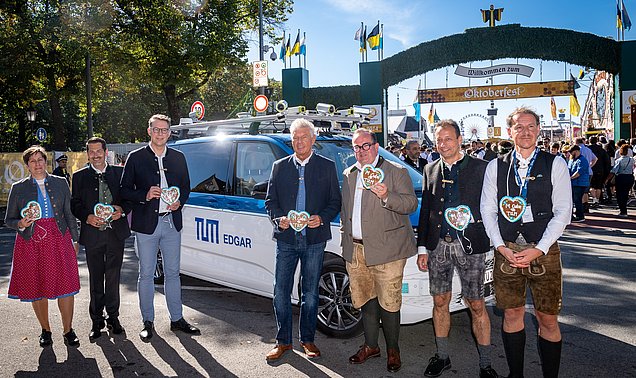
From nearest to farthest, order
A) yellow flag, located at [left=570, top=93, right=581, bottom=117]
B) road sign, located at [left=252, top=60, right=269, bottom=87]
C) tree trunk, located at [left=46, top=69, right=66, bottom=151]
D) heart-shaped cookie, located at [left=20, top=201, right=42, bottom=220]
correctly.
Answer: heart-shaped cookie, located at [left=20, top=201, right=42, bottom=220] < road sign, located at [left=252, top=60, right=269, bottom=87] < yellow flag, located at [left=570, top=93, right=581, bottom=117] < tree trunk, located at [left=46, top=69, right=66, bottom=151]

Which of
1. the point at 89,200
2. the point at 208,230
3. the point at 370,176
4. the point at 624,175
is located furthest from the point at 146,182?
the point at 624,175

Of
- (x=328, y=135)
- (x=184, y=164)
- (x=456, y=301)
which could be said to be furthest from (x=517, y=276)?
(x=184, y=164)

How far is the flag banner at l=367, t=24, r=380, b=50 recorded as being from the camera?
24.8 m

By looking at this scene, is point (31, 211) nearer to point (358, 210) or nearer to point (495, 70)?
point (358, 210)

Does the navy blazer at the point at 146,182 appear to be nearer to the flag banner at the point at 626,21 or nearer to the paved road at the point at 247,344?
the paved road at the point at 247,344

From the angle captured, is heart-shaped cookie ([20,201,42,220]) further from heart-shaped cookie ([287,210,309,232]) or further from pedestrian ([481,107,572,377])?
pedestrian ([481,107,572,377])

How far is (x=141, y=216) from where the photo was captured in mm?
5020

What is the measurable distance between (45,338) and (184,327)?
1.24m

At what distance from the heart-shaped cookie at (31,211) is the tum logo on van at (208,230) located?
1758 mm

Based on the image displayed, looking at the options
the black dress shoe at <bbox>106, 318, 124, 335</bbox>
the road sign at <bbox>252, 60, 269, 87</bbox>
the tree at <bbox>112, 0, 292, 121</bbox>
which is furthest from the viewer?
the tree at <bbox>112, 0, 292, 121</bbox>

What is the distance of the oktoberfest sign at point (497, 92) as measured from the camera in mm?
24219

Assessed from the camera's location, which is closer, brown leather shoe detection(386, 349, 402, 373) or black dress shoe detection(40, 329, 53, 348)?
brown leather shoe detection(386, 349, 402, 373)

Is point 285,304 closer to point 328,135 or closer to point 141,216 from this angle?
point 141,216

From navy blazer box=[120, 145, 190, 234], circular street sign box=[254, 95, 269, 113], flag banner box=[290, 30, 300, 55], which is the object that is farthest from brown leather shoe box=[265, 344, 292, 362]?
flag banner box=[290, 30, 300, 55]
